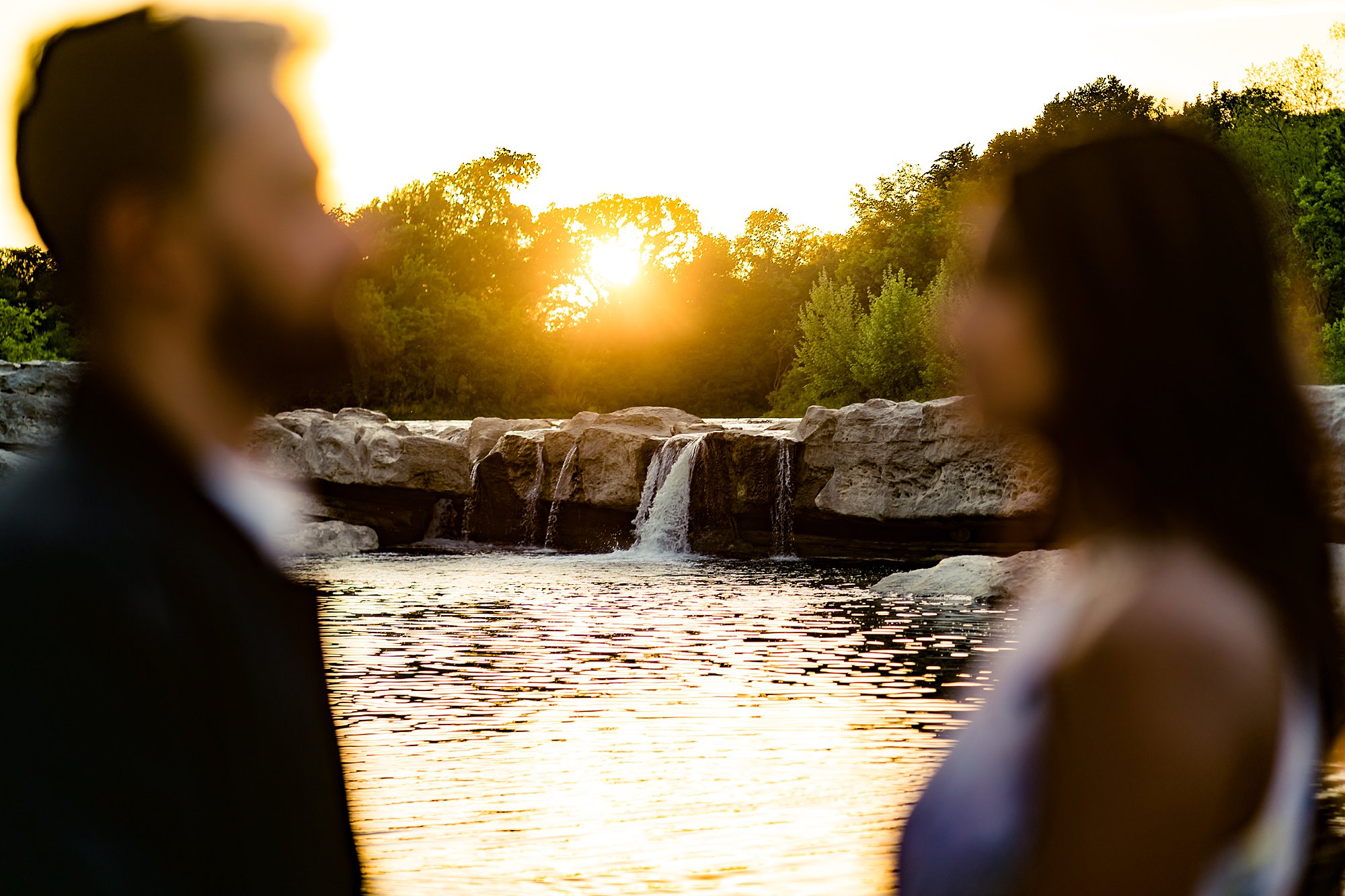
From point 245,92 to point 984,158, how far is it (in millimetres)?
51274

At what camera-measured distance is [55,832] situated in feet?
2.79

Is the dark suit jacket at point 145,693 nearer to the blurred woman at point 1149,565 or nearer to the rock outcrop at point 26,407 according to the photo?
the blurred woman at point 1149,565

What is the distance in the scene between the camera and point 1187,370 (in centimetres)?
123

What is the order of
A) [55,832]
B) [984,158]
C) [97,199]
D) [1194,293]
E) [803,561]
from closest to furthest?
[55,832]
[97,199]
[1194,293]
[803,561]
[984,158]

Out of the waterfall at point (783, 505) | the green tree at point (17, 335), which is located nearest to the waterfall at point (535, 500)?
A: the waterfall at point (783, 505)

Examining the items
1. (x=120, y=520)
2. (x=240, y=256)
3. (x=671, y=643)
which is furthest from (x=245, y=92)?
(x=671, y=643)

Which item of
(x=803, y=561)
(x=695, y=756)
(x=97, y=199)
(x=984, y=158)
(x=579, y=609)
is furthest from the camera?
(x=984, y=158)

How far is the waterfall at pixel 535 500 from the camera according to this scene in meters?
22.3

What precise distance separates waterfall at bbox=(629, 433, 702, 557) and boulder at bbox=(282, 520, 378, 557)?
161 inches

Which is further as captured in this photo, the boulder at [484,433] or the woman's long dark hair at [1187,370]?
the boulder at [484,433]

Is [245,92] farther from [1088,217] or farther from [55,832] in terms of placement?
[1088,217]

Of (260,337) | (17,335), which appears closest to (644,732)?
(260,337)

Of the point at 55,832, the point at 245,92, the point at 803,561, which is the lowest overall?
the point at 803,561

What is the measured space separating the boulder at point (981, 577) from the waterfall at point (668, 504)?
596 centimetres
